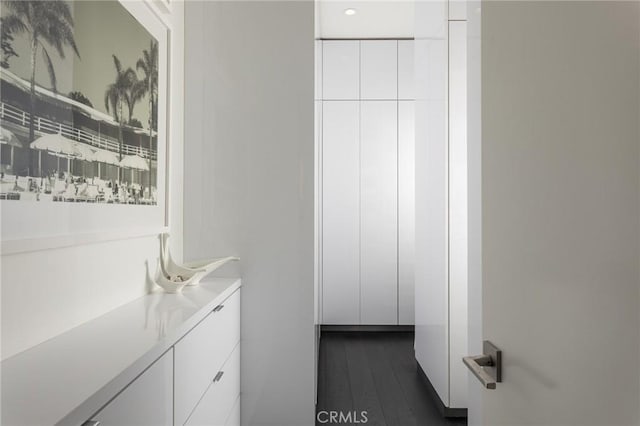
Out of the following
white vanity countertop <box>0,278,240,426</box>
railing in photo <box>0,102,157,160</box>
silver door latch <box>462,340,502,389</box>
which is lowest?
white vanity countertop <box>0,278,240,426</box>

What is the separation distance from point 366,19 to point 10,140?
11.0 feet

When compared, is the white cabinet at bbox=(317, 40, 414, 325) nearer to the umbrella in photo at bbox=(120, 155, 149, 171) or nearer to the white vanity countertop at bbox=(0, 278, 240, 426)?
the umbrella in photo at bbox=(120, 155, 149, 171)

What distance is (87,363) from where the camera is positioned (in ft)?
3.07

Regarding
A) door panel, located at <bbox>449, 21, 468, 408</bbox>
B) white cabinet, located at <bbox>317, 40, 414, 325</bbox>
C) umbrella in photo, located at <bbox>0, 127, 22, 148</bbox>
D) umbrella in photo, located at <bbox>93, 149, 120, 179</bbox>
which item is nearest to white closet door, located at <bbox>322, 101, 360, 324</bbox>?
white cabinet, located at <bbox>317, 40, 414, 325</bbox>

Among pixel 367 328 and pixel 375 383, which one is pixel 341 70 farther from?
pixel 375 383

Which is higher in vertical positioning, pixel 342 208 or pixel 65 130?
pixel 65 130

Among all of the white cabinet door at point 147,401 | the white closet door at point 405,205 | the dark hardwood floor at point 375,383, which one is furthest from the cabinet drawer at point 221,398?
the white closet door at point 405,205

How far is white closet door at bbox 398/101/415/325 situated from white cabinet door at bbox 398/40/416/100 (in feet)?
0.31

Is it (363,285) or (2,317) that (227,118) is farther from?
(363,285)

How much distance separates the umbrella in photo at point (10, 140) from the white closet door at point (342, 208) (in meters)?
3.16

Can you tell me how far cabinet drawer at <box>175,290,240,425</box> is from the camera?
127cm

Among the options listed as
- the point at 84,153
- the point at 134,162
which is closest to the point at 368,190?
the point at 134,162

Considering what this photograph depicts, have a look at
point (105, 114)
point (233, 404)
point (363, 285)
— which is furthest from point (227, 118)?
point (363, 285)

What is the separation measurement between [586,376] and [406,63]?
156 inches
